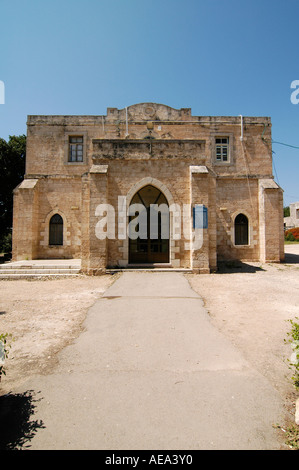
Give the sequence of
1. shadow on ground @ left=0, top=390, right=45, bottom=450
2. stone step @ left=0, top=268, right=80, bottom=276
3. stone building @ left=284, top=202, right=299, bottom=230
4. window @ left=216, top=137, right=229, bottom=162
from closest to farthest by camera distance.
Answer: shadow on ground @ left=0, top=390, right=45, bottom=450, stone step @ left=0, top=268, right=80, bottom=276, window @ left=216, top=137, right=229, bottom=162, stone building @ left=284, top=202, right=299, bottom=230

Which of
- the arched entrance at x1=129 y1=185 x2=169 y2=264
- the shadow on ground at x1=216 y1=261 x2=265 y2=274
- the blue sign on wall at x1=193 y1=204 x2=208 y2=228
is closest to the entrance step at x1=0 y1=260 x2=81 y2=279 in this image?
the arched entrance at x1=129 y1=185 x2=169 y2=264

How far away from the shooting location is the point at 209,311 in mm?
4703

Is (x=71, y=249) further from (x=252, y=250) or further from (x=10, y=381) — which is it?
(x=10, y=381)

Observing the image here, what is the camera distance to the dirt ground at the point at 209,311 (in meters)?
2.73

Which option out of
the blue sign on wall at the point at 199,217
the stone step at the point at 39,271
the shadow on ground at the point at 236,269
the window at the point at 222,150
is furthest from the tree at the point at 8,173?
the shadow on ground at the point at 236,269

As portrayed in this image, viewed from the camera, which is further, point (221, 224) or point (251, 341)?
point (221, 224)

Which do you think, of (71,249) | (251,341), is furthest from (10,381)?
(71,249)

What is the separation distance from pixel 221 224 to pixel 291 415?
12.5m

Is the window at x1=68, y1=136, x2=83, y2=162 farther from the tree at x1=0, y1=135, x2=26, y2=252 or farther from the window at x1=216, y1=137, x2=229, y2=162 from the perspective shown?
the window at x1=216, y1=137, x2=229, y2=162

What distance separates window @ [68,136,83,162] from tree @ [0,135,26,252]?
7073 mm

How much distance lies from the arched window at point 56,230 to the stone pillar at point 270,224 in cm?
1167

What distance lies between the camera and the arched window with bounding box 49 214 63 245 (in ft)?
45.4

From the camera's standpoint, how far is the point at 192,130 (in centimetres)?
1430

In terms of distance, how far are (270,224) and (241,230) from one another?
1.56 m
